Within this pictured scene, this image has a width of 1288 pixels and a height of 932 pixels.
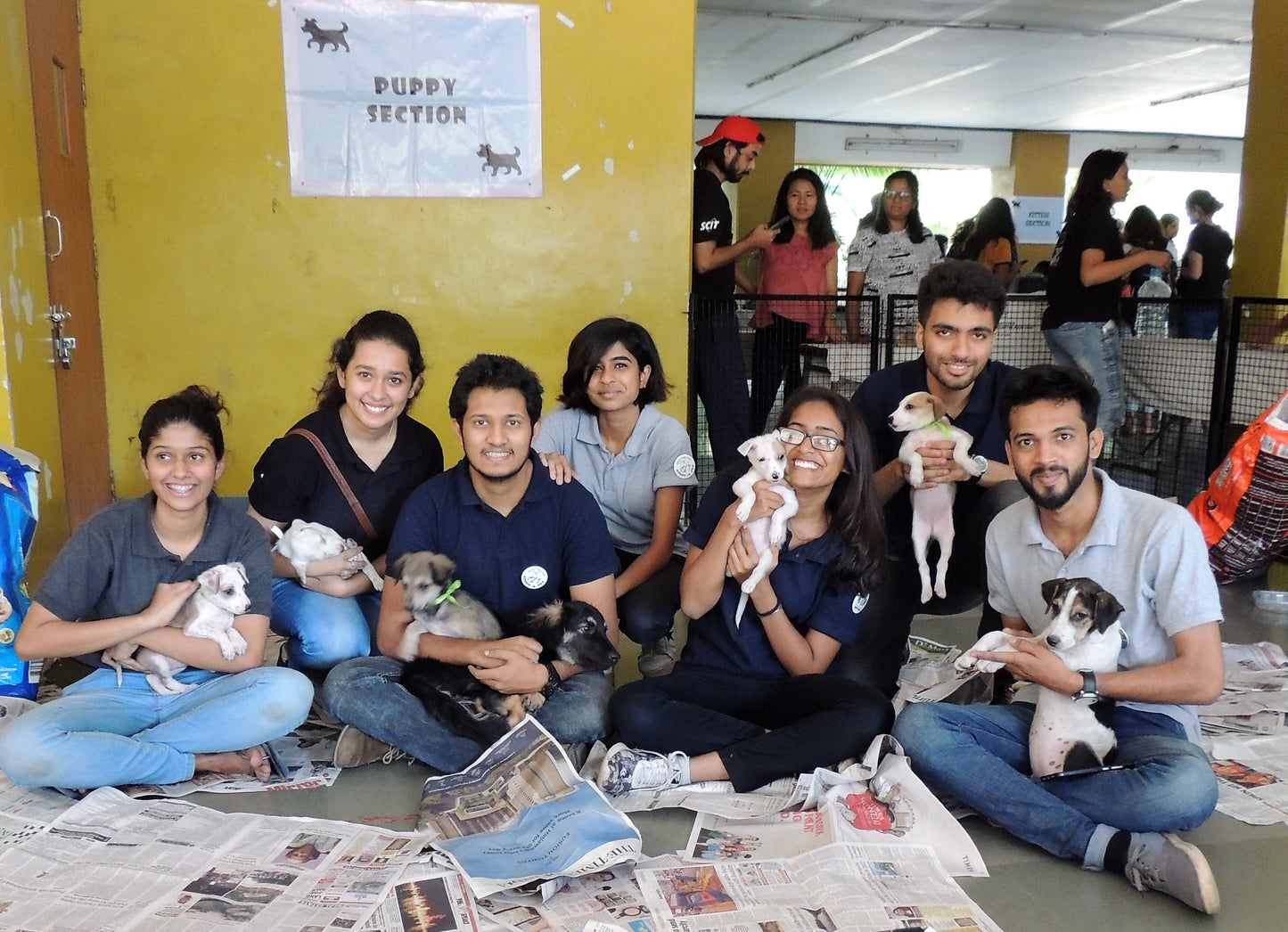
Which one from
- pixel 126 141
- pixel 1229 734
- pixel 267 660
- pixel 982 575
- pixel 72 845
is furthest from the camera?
pixel 126 141

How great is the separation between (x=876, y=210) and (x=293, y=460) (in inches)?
160

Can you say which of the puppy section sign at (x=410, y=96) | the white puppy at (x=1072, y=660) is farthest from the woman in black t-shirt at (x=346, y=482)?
the puppy section sign at (x=410, y=96)

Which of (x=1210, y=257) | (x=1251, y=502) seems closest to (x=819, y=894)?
(x=1251, y=502)

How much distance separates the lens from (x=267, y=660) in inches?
139

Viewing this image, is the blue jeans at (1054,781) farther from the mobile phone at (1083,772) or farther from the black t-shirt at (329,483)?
the black t-shirt at (329,483)

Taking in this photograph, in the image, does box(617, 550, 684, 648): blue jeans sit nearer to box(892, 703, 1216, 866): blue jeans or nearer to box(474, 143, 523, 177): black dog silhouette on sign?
box(892, 703, 1216, 866): blue jeans

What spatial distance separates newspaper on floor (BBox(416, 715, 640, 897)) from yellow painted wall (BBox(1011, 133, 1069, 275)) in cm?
1489

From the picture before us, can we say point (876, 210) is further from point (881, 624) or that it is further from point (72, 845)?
point (72, 845)

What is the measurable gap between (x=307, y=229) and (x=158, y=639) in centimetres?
268

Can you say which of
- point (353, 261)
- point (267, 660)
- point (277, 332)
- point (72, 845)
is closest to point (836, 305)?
point (353, 261)

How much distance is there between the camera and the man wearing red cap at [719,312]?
4910 mm

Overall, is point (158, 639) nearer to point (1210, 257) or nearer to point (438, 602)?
point (438, 602)

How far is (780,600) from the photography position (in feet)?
8.93

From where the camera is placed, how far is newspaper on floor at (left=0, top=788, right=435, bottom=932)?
1.93 m
